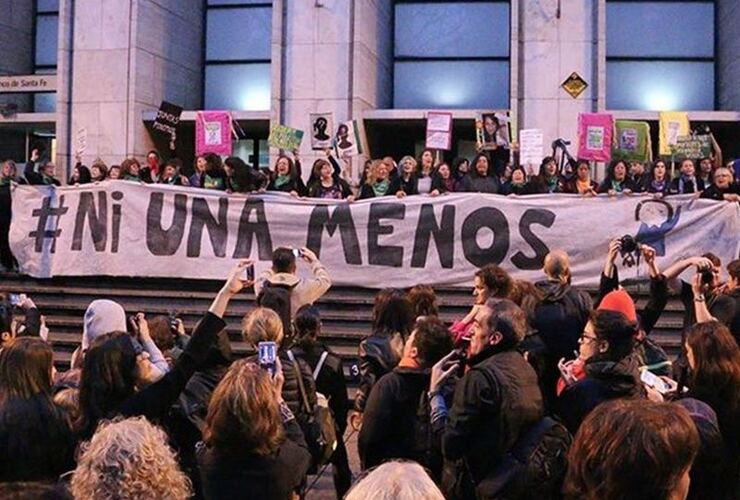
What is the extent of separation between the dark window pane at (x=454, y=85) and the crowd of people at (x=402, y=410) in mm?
14176

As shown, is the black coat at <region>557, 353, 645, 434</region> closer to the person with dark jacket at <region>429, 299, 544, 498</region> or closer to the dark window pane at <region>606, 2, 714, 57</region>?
the person with dark jacket at <region>429, 299, 544, 498</region>

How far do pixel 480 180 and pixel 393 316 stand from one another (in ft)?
21.4

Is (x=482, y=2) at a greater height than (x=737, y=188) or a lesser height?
greater

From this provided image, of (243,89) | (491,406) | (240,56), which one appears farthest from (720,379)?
(240,56)

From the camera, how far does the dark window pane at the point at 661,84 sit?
18.9 m

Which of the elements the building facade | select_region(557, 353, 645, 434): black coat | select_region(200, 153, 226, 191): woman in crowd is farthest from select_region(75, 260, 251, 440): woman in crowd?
the building facade

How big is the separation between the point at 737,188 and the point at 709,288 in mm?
4380

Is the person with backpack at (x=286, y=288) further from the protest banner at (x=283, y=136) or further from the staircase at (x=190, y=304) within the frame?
the protest banner at (x=283, y=136)

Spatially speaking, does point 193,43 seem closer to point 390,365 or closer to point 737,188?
point 737,188

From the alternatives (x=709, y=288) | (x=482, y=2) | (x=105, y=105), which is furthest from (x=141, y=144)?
(x=709, y=288)

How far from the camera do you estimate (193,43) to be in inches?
797

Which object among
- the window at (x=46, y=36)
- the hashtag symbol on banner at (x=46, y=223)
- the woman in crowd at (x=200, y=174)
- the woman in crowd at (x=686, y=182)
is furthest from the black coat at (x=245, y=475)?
the window at (x=46, y=36)

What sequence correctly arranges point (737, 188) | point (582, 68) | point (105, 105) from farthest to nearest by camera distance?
point (105, 105)
point (582, 68)
point (737, 188)

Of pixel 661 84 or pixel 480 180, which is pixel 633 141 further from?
pixel 661 84
